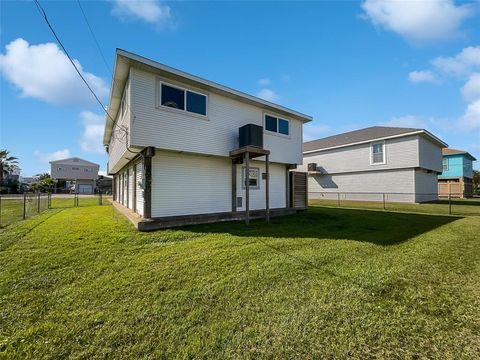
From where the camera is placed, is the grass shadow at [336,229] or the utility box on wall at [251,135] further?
the utility box on wall at [251,135]

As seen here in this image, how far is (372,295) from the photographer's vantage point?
3545 mm

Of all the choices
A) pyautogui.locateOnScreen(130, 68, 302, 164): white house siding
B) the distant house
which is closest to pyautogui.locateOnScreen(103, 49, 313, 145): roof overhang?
pyautogui.locateOnScreen(130, 68, 302, 164): white house siding

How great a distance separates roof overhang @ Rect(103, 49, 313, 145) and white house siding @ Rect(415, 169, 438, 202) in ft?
40.3

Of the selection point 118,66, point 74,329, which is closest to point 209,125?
point 118,66

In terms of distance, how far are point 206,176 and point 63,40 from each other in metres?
5.89

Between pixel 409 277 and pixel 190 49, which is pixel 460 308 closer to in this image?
pixel 409 277

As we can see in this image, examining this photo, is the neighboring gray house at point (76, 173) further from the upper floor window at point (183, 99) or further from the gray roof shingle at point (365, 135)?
the upper floor window at point (183, 99)

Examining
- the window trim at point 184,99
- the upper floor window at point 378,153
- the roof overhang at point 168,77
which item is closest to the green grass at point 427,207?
the upper floor window at point 378,153

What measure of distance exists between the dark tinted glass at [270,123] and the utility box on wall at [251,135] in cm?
204

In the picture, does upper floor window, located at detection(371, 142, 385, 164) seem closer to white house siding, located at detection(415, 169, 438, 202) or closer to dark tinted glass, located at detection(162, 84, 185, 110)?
white house siding, located at detection(415, 169, 438, 202)

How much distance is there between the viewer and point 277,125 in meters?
11.9

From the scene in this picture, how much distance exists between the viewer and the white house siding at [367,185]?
18225 millimetres

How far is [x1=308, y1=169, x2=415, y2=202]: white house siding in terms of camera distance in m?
18.2

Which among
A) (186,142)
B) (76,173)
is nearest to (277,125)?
(186,142)
